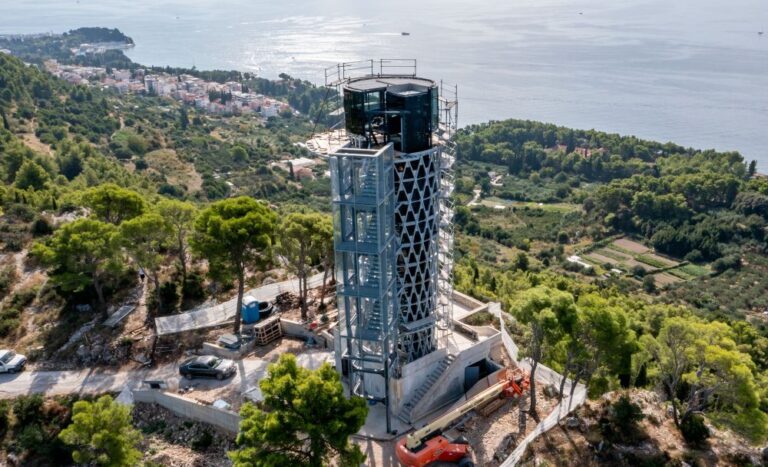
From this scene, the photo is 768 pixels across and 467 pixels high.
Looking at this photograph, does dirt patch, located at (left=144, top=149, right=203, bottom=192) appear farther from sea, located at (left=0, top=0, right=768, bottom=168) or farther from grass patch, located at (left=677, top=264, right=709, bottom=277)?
grass patch, located at (left=677, top=264, right=709, bottom=277)

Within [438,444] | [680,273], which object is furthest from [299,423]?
[680,273]

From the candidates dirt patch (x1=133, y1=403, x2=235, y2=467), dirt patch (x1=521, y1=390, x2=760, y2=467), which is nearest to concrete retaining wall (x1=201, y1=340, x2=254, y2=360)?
dirt patch (x1=133, y1=403, x2=235, y2=467)

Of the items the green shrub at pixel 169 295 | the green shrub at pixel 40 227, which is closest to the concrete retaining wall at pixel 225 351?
the green shrub at pixel 169 295

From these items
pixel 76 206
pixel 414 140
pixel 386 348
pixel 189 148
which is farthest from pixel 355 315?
pixel 189 148

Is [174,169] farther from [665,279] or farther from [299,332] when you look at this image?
[665,279]

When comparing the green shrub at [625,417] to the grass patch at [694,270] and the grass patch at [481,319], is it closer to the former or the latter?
the grass patch at [481,319]
